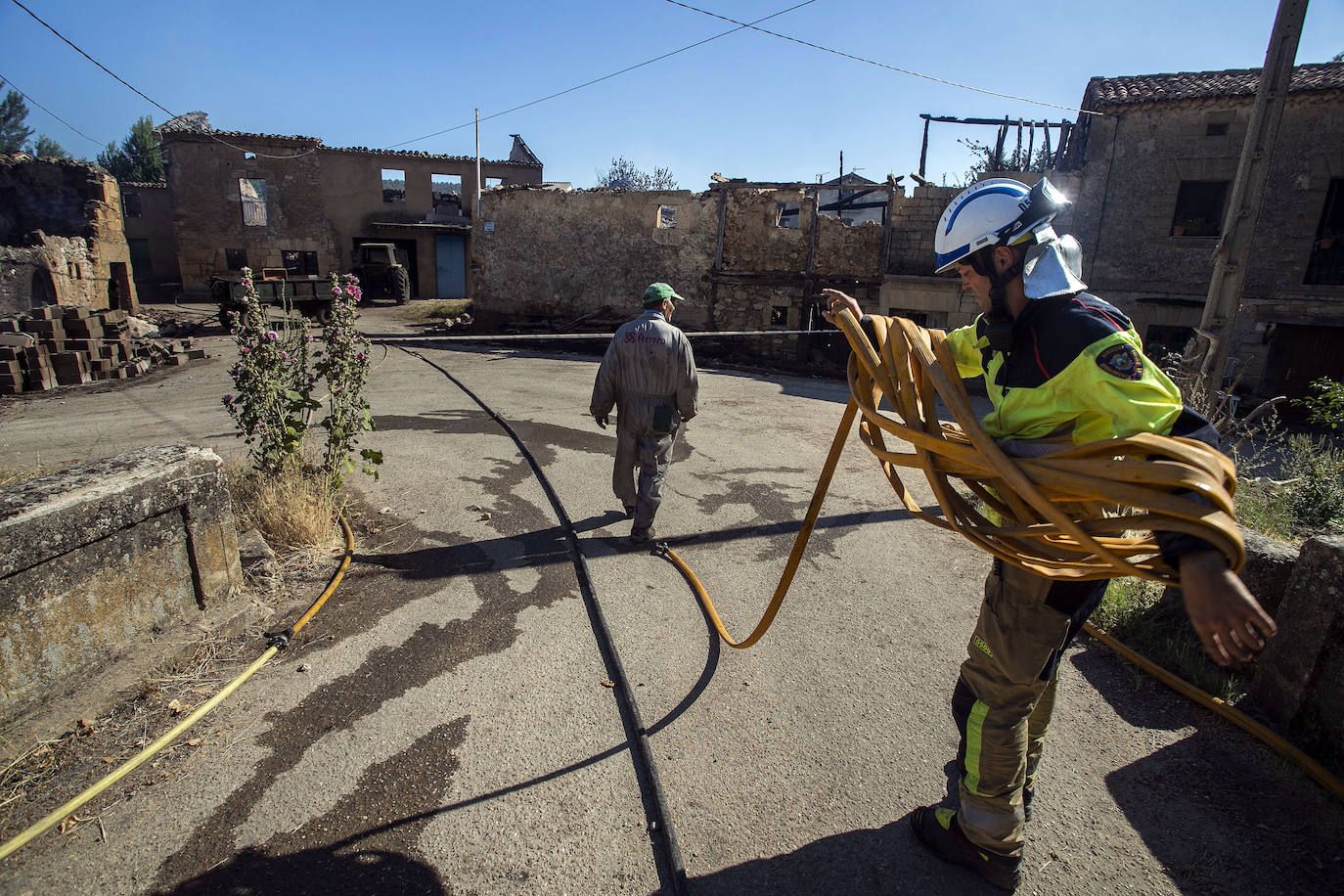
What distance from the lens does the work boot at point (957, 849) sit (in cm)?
215

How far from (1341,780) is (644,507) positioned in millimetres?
3526

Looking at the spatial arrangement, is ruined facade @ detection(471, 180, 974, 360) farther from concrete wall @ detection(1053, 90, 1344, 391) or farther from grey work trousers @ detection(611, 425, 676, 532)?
grey work trousers @ detection(611, 425, 676, 532)

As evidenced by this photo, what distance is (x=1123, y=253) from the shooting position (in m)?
15.6

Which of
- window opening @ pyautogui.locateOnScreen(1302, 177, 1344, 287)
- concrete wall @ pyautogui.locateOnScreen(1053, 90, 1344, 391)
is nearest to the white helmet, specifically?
concrete wall @ pyautogui.locateOnScreen(1053, 90, 1344, 391)

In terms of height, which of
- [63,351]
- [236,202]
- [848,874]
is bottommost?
[848,874]

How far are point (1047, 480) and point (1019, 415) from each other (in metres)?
0.38

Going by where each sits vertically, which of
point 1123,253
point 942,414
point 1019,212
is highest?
point 1123,253

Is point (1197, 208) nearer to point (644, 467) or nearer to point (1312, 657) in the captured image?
point (1312, 657)

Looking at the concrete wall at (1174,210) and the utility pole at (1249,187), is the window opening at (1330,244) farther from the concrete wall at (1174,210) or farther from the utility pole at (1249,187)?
the utility pole at (1249,187)

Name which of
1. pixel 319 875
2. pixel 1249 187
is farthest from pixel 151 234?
pixel 1249 187

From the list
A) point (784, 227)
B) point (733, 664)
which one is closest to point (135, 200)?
point (784, 227)

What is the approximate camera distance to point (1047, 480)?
5.45 ft

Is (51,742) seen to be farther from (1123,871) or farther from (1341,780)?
(1341,780)

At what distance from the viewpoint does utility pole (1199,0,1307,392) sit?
643cm
